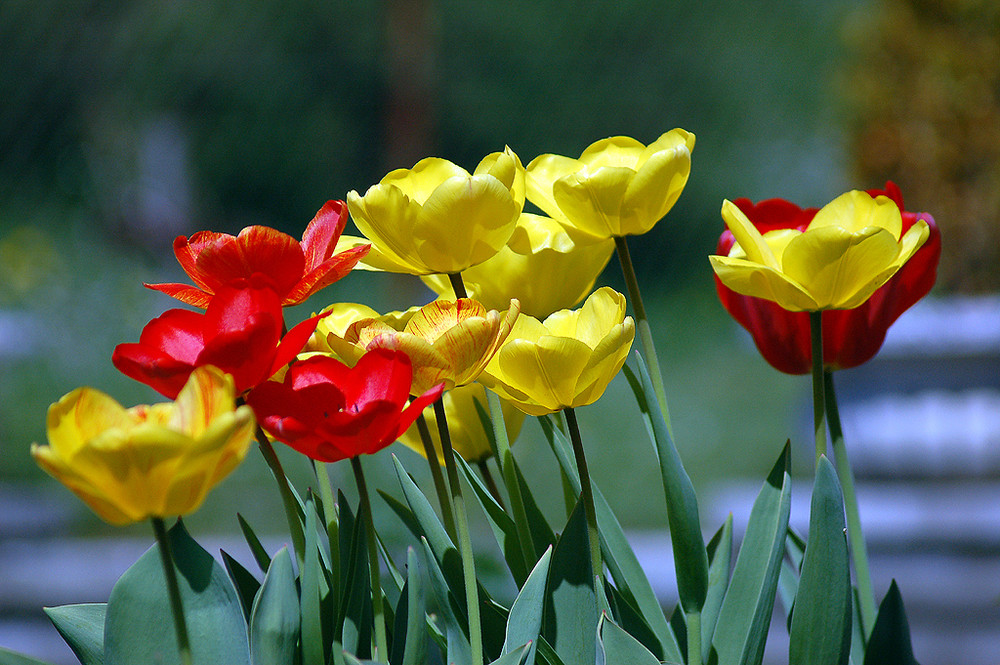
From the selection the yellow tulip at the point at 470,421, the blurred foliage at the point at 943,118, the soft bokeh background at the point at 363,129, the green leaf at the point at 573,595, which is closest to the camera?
the green leaf at the point at 573,595

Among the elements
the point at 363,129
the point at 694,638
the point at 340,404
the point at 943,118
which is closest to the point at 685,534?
the point at 694,638

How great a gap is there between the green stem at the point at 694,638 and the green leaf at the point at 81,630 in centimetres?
22

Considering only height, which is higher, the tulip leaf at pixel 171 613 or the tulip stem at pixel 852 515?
the tulip stem at pixel 852 515

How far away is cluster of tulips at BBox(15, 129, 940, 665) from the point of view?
30 cm

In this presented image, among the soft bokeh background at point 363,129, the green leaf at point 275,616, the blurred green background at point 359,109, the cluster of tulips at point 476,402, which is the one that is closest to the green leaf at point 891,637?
the cluster of tulips at point 476,402

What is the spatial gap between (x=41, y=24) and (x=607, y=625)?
6766mm

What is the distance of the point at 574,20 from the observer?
7020 millimetres

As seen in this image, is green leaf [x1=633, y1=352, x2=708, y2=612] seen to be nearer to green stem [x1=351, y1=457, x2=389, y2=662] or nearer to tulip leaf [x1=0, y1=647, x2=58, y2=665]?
green stem [x1=351, y1=457, x2=389, y2=662]

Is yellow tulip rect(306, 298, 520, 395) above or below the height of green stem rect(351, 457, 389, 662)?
above

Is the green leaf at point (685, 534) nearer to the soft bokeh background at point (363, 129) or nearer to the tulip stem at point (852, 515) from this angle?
the tulip stem at point (852, 515)

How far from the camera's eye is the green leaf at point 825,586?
0.34 meters

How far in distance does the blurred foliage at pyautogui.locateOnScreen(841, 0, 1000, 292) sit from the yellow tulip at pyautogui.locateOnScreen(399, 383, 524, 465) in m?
2.56

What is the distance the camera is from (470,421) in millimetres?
453

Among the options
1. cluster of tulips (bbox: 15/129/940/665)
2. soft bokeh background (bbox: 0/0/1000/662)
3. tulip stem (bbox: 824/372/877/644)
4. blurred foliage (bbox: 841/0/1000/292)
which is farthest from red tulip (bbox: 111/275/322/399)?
soft bokeh background (bbox: 0/0/1000/662)
